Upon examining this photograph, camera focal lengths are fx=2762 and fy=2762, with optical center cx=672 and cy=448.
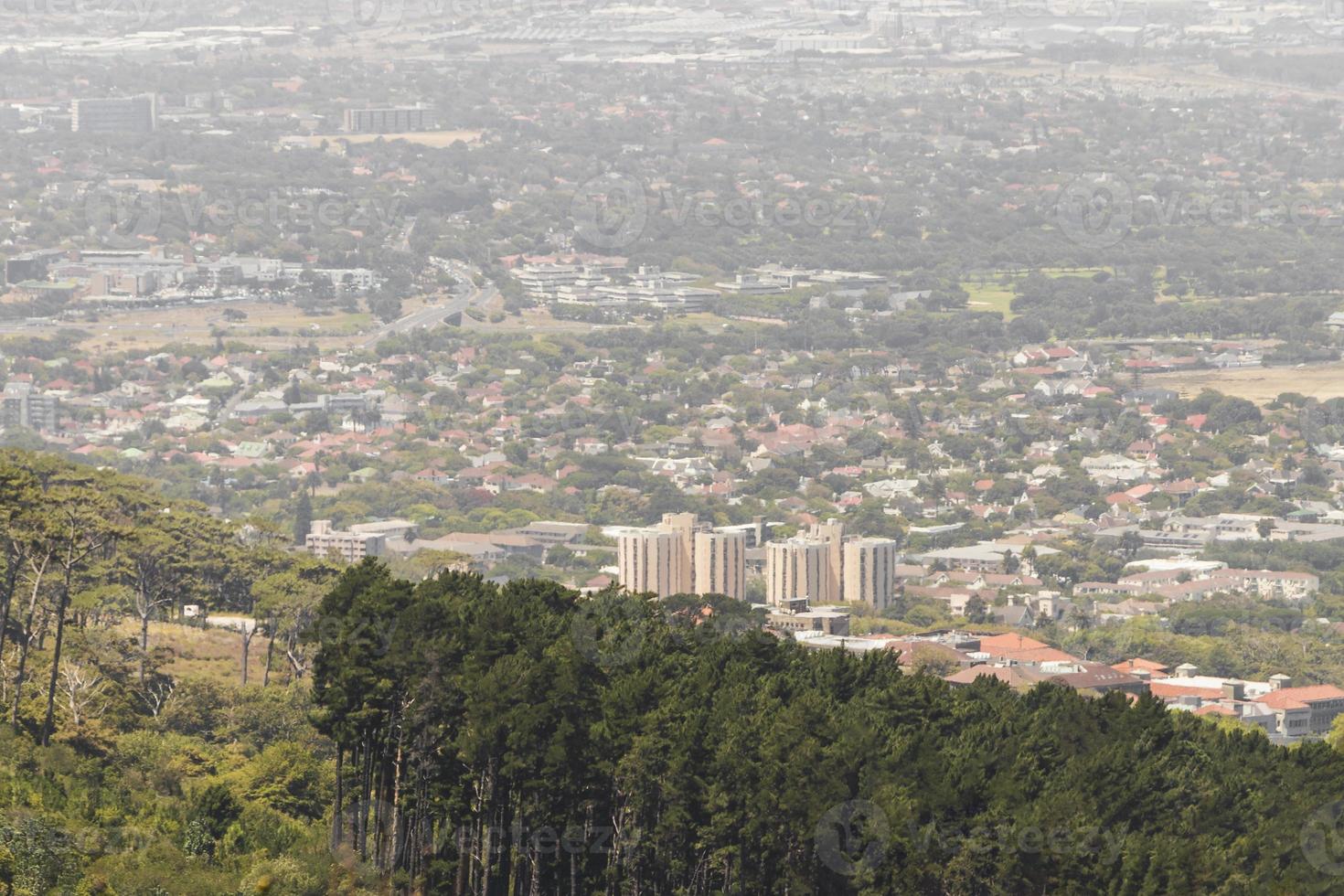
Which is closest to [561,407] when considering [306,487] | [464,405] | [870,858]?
[464,405]

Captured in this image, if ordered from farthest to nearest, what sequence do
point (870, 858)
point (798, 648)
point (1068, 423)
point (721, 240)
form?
point (721, 240) → point (1068, 423) → point (798, 648) → point (870, 858)

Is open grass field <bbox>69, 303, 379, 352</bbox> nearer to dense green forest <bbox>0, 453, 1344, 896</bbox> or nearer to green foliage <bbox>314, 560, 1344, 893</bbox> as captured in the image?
dense green forest <bbox>0, 453, 1344, 896</bbox>

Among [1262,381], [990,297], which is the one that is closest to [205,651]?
[1262,381]

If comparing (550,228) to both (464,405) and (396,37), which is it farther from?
(396,37)

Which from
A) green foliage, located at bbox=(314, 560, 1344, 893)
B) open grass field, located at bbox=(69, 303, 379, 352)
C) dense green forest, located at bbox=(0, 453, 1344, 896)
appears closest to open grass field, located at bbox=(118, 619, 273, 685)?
dense green forest, located at bbox=(0, 453, 1344, 896)

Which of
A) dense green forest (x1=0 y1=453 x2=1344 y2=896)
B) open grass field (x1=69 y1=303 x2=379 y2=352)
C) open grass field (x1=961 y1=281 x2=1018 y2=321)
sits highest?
open grass field (x1=961 y1=281 x2=1018 y2=321)

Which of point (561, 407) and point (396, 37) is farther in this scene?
point (396, 37)

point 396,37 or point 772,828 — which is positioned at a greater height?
point 396,37
